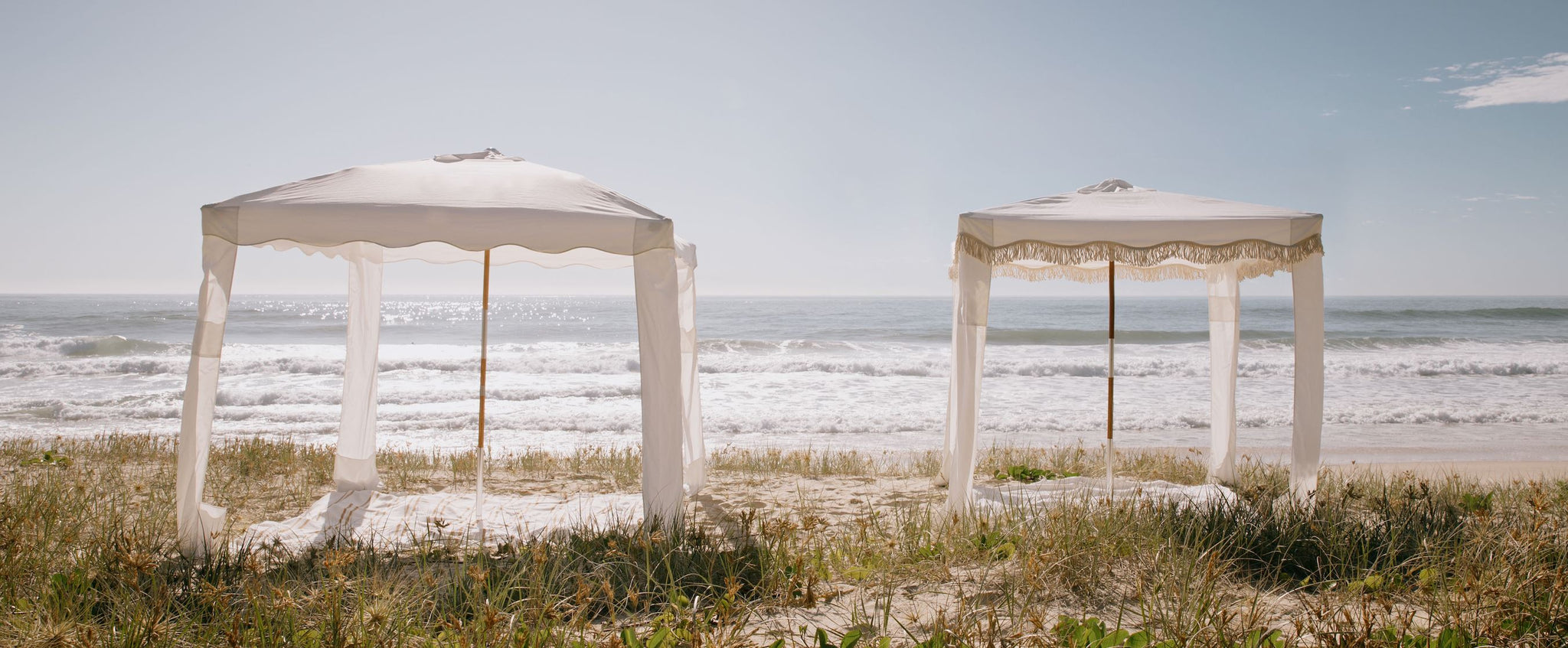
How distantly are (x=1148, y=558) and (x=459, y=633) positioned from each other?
2.85 meters

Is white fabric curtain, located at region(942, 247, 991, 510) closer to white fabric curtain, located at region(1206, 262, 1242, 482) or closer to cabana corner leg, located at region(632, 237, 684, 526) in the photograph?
cabana corner leg, located at region(632, 237, 684, 526)

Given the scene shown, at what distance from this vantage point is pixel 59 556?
11.2 feet

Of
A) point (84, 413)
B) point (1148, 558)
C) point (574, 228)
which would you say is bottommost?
point (84, 413)

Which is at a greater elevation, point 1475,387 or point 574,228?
point 574,228

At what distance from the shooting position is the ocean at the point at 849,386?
10.5 metres

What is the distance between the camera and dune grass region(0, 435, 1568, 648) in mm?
2553

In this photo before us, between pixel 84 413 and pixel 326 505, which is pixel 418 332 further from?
pixel 326 505

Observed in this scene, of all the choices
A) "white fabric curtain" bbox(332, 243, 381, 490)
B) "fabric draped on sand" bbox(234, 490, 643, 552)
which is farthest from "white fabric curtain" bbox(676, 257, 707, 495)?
"white fabric curtain" bbox(332, 243, 381, 490)

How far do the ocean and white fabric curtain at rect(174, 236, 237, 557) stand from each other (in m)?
5.76

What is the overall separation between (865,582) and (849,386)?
1281cm

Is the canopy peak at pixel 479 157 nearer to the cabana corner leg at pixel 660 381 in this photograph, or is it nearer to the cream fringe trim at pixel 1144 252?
the cabana corner leg at pixel 660 381

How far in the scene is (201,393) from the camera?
3887 mm

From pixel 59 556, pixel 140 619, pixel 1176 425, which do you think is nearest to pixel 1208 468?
pixel 1176 425

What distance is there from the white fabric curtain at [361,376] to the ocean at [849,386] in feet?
12.7
